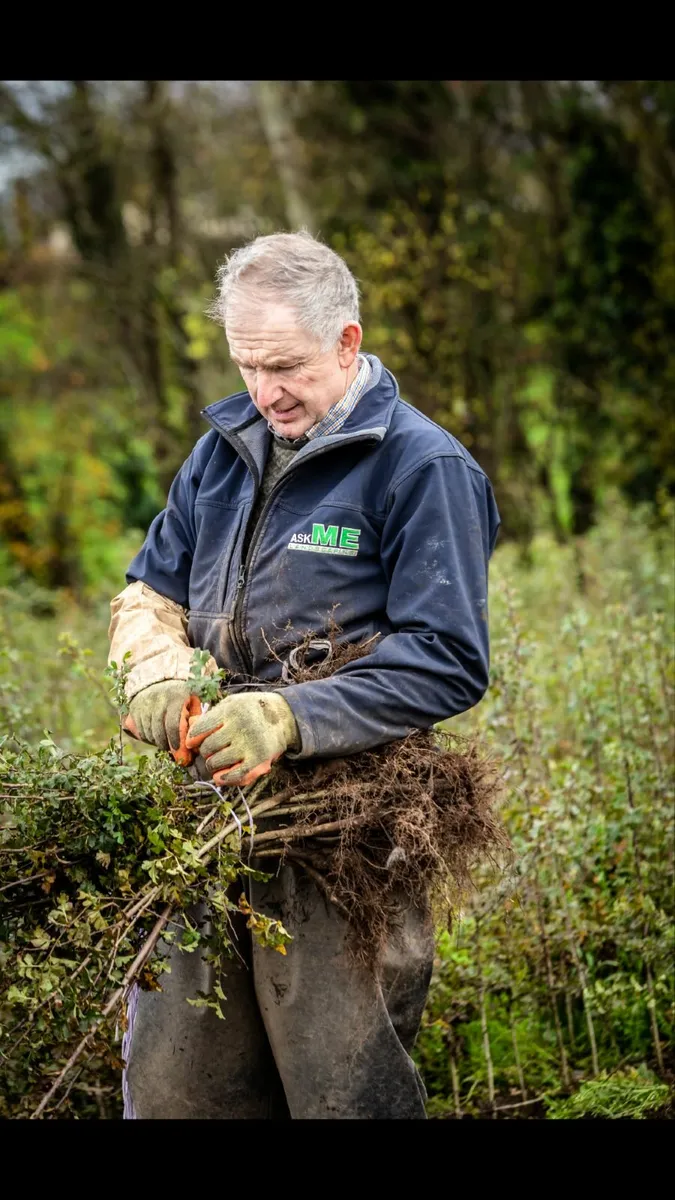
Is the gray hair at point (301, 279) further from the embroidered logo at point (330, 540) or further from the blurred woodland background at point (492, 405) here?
the blurred woodland background at point (492, 405)

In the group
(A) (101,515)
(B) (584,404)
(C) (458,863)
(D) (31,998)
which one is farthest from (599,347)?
(D) (31,998)

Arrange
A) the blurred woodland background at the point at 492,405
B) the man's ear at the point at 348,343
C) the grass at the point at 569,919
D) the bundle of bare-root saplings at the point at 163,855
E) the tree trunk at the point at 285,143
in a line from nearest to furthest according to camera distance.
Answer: the bundle of bare-root saplings at the point at 163,855, the man's ear at the point at 348,343, the grass at the point at 569,919, the blurred woodland background at the point at 492,405, the tree trunk at the point at 285,143

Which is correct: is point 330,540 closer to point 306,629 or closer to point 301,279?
point 306,629

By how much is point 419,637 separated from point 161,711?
23.9 inches

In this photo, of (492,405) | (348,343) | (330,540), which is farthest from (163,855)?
(492,405)

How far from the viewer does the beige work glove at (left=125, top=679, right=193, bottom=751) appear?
2.72m

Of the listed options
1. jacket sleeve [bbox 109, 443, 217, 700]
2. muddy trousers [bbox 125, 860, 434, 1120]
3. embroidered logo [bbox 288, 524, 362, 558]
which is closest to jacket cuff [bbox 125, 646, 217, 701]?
jacket sleeve [bbox 109, 443, 217, 700]

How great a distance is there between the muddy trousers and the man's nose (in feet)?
3.49

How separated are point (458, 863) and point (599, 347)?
818 centimetres

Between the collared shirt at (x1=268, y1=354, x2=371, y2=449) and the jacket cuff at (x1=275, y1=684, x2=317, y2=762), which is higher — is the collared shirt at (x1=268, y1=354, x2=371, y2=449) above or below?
above

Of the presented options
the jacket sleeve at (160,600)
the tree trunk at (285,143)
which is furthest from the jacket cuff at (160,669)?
the tree trunk at (285,143)

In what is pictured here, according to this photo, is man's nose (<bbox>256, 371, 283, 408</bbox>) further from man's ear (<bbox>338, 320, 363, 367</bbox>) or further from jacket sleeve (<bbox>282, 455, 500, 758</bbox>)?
jacket sleeve (<bbox>282, 455, 500, 758</bbox>)

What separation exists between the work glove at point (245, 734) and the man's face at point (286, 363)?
649 millimetres

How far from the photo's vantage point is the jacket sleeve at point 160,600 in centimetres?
283
